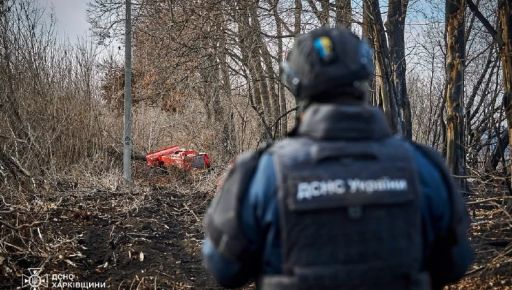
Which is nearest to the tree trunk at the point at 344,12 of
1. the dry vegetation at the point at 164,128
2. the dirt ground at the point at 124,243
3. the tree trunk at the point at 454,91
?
the dry vegetation at the point at 164,128

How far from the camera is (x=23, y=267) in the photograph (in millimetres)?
5789

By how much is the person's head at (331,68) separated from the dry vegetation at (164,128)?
131 inches

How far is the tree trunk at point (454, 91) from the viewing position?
7699 mm

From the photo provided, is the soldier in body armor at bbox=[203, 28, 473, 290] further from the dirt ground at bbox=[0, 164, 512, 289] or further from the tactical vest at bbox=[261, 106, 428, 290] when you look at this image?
the dirt ground at bbox=[0, 164, 512, 289]

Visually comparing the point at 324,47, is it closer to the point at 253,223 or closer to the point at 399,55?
the point at 253,223

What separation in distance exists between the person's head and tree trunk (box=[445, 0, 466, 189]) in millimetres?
6006

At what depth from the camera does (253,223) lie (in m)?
1.98

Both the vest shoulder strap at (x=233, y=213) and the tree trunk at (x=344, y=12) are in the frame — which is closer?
the vest shoulder strap at (x=233, y=213)

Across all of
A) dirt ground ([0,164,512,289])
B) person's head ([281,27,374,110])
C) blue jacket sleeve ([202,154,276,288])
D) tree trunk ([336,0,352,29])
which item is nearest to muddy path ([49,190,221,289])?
dirt ground ([0,164,512,289])

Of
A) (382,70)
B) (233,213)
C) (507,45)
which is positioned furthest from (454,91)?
(233,213)

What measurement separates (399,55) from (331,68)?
886 cm

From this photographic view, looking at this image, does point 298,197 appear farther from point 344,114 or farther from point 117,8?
point 117,8

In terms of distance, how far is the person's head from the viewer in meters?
2.05

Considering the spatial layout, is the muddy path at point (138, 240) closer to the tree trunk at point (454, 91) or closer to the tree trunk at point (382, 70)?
the tree trunk at point (382, 70)
